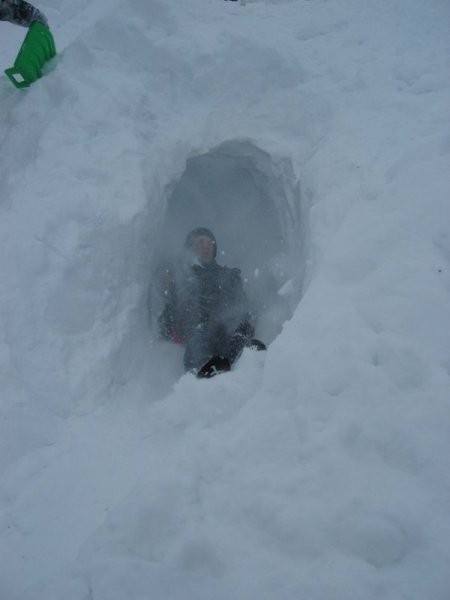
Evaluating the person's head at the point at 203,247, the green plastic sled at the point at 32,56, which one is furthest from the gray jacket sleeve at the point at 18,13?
the person's head at the point at 203,247

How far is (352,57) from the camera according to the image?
4.47 metres

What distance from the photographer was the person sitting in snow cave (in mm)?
4023

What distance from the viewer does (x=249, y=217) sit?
227 inches

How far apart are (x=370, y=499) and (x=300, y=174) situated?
3083 mm

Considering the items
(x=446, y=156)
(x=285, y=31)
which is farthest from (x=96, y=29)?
(x=446, y=156)

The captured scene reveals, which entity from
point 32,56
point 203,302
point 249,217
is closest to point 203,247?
point 203,302

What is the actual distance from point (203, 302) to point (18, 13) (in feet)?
10.5

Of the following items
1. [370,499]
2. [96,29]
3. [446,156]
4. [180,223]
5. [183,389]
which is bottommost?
[180,223]

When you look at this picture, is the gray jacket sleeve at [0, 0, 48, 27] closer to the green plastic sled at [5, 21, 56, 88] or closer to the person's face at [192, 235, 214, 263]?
the green plastic sled at [5, 21, 56, 88]

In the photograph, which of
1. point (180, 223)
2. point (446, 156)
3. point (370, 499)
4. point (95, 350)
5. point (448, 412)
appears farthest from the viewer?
point (180, 223)

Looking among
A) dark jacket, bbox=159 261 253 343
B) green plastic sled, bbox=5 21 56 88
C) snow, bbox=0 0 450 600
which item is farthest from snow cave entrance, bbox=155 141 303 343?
green plastic sled, bbox=5 21 56 88

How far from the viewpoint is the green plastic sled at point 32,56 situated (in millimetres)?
3904

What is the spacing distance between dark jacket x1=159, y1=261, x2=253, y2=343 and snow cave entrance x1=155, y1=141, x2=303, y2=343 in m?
0.39

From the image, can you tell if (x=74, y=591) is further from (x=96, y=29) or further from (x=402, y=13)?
(x=402, y=13)
